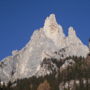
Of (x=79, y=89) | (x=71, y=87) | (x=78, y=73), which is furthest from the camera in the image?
(x=78, y=73)

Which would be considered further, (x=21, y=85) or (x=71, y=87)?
(x=21, y=85)

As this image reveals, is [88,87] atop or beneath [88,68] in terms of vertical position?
beneath

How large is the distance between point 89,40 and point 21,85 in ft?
159

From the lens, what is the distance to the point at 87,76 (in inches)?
7096

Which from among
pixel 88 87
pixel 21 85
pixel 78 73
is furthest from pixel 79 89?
pixel 21 85

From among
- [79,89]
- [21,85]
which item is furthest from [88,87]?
[21,85]

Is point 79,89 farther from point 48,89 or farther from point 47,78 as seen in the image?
point 47,78

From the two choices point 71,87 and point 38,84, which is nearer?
point 71,87

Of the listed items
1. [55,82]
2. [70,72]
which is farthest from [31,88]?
[70,72]

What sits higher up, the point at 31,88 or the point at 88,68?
the point at 88,68

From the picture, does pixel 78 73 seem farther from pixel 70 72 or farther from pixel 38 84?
pixel 38 84

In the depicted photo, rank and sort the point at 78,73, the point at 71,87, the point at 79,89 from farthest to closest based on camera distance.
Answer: the point at 78,73
the point at 71,87
the point at 79,89

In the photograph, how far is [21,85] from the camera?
7623 inches

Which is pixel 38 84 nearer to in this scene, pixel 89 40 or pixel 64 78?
pixel 64 78
